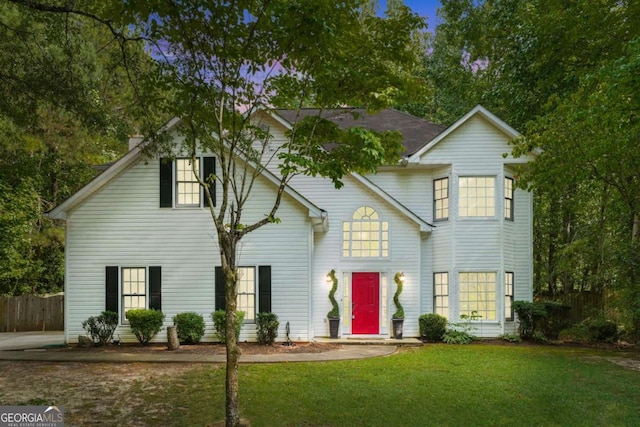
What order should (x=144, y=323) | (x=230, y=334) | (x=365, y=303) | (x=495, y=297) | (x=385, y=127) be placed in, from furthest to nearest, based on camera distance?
(x=385, y=127), (x=365, y=303), (x=495, y=297), (x=144, y=323), (x=230, y=334)

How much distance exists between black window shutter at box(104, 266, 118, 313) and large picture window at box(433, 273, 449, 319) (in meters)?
10.3

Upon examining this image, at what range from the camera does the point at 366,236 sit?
1544 centimetres

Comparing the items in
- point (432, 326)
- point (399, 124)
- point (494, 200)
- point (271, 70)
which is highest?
point (399, 124)

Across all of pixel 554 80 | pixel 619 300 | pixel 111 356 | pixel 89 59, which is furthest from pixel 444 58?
pixel 111 356

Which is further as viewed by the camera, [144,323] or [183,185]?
[183,185]

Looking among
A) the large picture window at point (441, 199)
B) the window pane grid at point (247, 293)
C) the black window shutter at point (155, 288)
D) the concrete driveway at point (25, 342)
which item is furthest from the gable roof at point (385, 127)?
the concrete driveway at point (25, 342)

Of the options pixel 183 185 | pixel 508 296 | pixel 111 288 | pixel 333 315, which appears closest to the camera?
pixel 111 288

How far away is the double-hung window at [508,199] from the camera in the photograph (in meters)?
15.5

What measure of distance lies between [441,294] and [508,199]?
3.98 metres

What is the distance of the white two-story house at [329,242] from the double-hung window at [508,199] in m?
0.04

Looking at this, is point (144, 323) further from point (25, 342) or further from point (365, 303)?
point (365, 303)

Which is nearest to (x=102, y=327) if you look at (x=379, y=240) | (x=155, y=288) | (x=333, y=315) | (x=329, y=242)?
(x=155, y=288)

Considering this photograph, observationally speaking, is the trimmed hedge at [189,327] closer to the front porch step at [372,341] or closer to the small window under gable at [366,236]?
the front porch step at [372,341]

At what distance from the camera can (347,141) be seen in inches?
303
